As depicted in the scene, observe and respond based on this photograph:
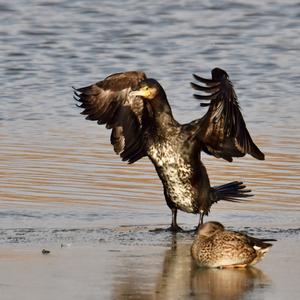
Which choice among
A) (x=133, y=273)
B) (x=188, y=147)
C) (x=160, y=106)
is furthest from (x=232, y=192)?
(x=133, y=273)

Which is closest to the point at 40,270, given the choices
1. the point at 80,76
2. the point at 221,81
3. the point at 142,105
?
the point at 221,81

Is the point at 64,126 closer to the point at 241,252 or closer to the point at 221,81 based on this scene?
the point at 221,81

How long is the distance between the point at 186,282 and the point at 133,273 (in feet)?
1.28

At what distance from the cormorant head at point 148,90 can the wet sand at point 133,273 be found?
4.77ft

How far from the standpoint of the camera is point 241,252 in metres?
8.73

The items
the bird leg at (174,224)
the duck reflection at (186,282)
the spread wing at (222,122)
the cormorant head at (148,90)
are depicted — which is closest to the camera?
the duck reflection at (186,282)

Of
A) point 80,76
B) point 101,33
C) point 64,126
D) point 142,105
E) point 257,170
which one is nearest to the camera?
point 142,105

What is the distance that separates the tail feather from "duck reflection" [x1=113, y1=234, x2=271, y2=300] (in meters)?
1.88

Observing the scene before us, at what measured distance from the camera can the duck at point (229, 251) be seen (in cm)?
874

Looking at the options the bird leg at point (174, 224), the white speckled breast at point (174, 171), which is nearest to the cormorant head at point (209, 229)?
the bird leg at point (174, 224)

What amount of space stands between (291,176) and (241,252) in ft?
11.1

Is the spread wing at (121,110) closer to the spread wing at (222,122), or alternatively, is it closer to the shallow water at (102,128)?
the shallow water at (102,128)

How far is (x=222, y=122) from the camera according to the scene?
1061 centimetres

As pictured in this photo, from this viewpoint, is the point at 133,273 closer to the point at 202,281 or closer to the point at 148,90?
the point at 202,281
